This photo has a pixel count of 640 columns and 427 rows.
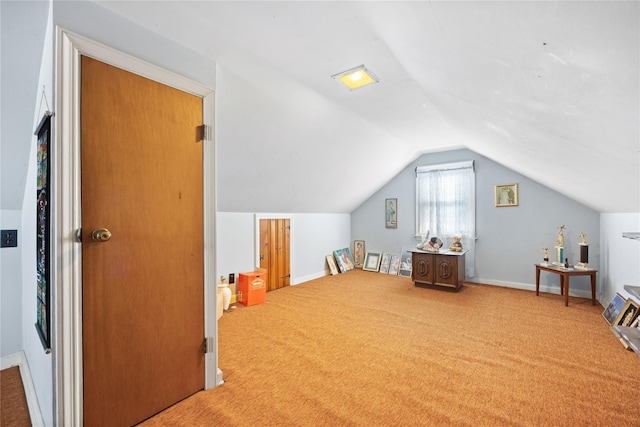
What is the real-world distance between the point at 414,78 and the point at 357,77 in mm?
481

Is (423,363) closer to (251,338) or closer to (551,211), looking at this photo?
(251,338)

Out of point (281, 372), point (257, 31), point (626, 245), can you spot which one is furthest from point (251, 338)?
point (626, 245)

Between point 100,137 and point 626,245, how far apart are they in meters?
4.78

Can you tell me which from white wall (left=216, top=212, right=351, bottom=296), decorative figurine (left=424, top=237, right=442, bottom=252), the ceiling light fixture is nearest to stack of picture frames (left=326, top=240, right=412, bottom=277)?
white wall (left=216, top=212, right=351, bottom=296)

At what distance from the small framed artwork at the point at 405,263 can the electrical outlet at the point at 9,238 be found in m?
5.38

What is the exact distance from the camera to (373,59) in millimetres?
2104

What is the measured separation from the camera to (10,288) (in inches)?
85.2

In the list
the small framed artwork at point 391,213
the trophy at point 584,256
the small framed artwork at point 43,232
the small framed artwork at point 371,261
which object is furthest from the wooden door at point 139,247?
the trophy at point 584,256

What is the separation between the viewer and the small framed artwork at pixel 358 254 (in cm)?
630

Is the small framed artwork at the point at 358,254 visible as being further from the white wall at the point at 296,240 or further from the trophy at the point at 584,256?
the trophy at the point at 584,256

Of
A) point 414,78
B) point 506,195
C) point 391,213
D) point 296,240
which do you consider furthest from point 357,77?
point 391,213

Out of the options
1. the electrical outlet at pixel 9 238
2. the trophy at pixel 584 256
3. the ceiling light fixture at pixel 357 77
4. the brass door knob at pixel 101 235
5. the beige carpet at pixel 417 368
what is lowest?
the beige carpet at pixel 417 368

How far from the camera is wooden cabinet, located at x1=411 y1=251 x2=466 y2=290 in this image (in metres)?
4.41

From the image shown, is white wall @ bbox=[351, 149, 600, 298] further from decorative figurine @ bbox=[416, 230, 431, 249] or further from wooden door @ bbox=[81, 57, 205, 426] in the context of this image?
wooden door @ bbox=[81, 57, 205, 426]
